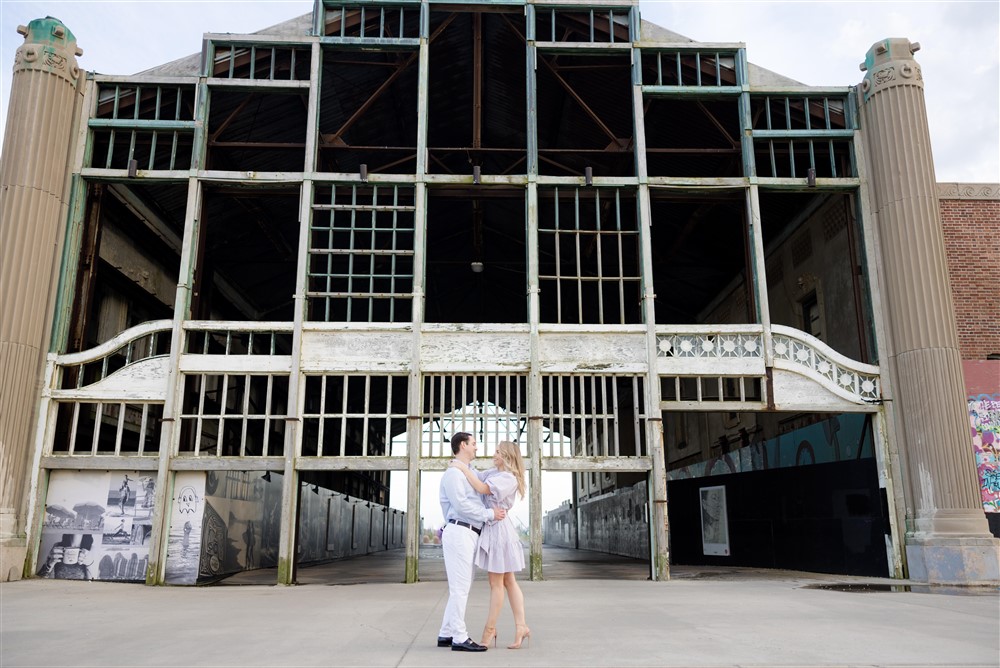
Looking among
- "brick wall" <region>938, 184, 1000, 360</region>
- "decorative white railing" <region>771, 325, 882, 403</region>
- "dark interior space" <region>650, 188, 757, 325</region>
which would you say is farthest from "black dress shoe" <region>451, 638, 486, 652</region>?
"dark interior space" <region>650, 188, 757, 325</region>

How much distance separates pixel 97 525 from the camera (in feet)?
43.2

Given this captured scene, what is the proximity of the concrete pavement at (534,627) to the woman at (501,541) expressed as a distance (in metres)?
0.25

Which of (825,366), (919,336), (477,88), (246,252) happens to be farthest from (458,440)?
(246,252)

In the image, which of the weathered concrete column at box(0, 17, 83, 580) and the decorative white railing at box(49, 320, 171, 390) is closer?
the weathered concrete column at box(0, 17, 83, 580)

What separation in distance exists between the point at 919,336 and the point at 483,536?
1055cm

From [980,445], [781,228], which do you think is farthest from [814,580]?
[781,228]

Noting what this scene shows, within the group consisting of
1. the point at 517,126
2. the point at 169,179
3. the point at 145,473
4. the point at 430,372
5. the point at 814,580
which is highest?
the point at 517,126

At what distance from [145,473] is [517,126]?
1225 cm

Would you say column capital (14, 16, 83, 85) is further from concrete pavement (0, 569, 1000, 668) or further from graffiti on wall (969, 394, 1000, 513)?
graffiti on wall (969, 394, 1000, 513)

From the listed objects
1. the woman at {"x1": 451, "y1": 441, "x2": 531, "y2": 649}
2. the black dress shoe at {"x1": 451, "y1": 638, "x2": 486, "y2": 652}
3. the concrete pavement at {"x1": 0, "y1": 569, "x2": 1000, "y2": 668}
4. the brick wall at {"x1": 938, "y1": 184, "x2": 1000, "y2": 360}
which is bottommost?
the concrete pavement at {"x1": 0, "y1": 569, "x2": 1000, "y2": 668}

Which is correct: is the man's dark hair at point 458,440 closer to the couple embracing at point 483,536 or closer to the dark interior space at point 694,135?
the couple embracing at point 483,536

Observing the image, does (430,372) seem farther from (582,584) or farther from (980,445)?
(980,445)

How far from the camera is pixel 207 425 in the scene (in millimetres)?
22391

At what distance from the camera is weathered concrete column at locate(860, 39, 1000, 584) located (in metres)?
12.5
